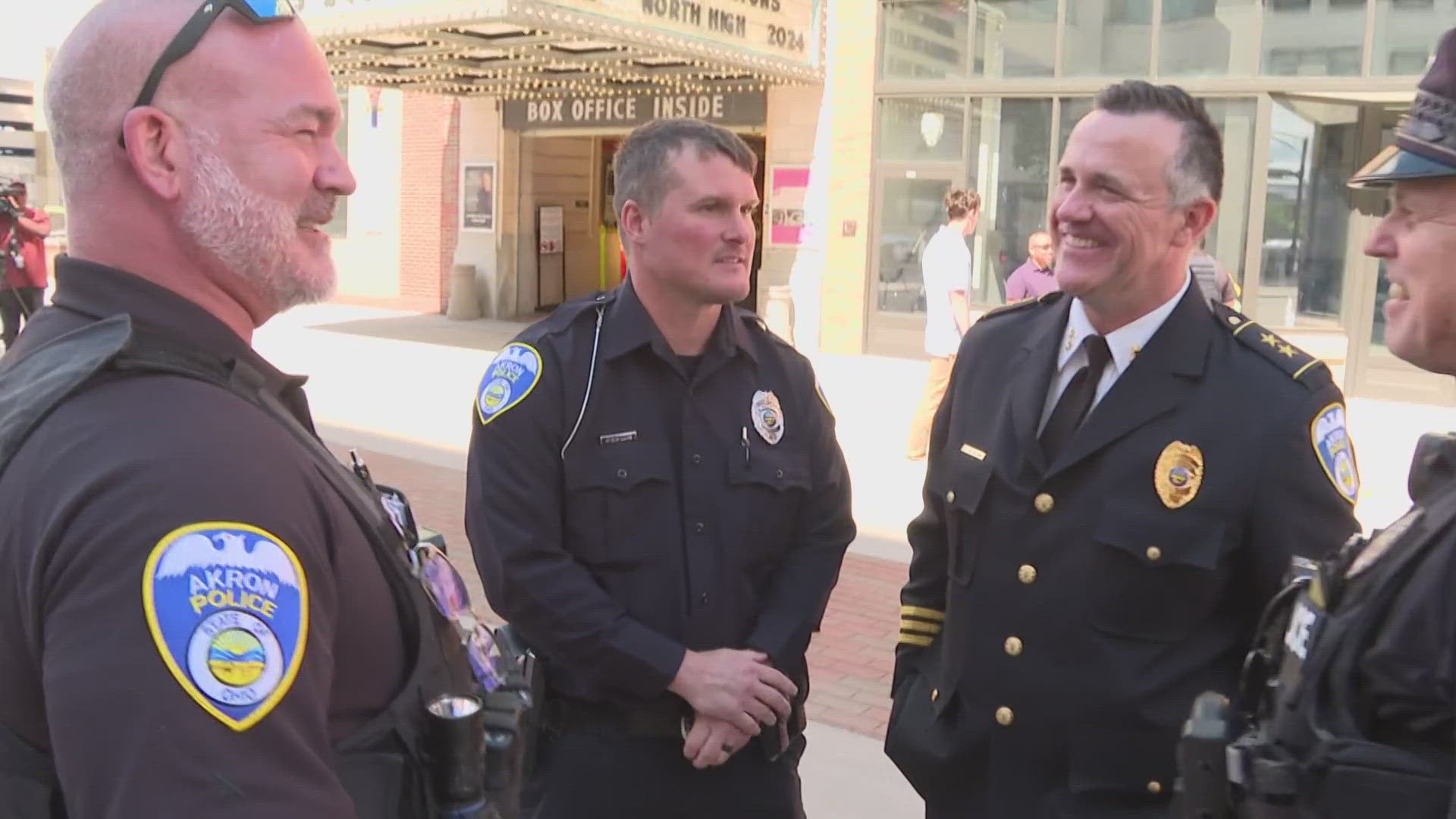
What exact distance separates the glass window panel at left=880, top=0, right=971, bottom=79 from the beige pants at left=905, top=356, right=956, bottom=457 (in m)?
6.46

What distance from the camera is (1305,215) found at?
12.7m

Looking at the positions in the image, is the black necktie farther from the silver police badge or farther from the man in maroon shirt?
the man in maroon shirt

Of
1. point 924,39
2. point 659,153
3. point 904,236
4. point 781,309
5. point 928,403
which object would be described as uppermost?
point 924,39

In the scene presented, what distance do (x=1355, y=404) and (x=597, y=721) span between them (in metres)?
11.8

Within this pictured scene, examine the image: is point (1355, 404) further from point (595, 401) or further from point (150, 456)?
point (150, 456)

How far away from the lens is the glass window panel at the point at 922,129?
47.9 ft

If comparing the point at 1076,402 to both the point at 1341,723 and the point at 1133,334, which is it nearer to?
the point at 1133,334

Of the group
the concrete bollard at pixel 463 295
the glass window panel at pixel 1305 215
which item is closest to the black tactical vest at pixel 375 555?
the glass window panel at pixel 1305 215

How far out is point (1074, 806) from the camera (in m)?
2.32

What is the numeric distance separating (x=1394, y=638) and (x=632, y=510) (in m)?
1.53

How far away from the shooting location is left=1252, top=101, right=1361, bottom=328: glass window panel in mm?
12688

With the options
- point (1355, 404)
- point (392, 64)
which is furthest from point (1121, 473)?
point (392, 64)

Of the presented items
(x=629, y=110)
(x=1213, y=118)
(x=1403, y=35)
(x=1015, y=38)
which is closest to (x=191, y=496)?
(x=1213, y=118)

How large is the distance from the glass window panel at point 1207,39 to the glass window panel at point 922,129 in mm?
2333
